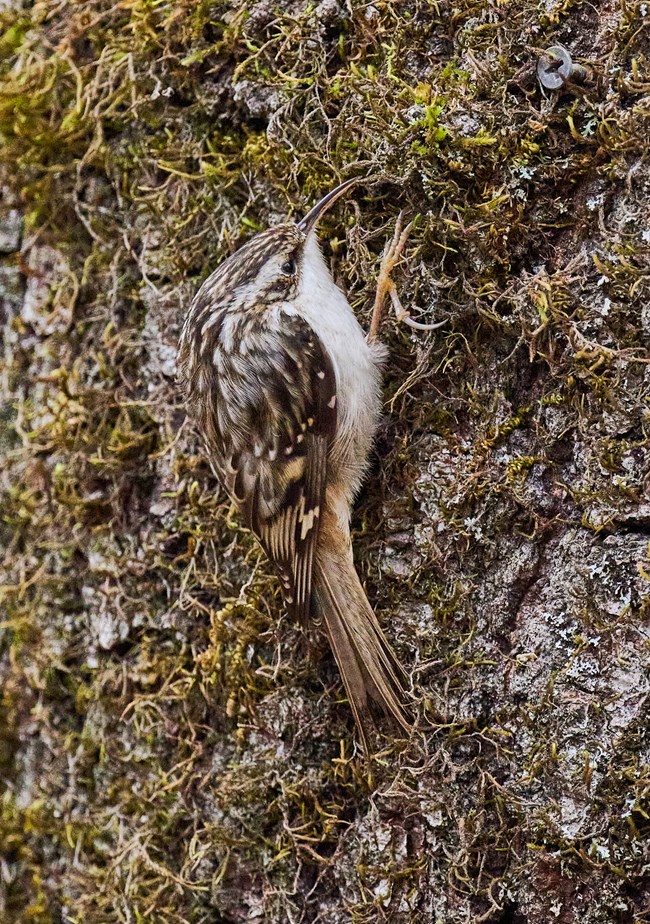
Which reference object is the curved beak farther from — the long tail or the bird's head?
the long tail

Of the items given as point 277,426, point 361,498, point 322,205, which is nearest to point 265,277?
point 322,205

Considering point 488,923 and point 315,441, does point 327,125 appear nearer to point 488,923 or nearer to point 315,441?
point 315,441

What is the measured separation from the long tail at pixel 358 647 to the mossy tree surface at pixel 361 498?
54 mm

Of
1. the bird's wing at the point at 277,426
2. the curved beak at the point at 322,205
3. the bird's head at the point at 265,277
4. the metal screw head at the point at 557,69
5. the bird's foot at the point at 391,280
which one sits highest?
the metal screw head at the point at 557,69

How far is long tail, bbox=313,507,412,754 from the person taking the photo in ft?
6.33

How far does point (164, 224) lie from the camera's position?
2365 mm

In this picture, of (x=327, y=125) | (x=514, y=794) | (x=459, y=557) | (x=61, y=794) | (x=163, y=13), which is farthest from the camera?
(x=61, y=794)

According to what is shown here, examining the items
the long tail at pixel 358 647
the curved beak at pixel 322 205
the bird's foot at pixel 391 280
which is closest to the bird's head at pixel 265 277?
the curved beak at pixel 322 205

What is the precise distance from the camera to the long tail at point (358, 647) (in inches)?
76.0

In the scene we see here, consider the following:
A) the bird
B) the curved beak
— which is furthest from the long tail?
the curved beak

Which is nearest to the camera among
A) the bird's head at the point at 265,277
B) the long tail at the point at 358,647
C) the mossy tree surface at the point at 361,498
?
the mossy tree surface at the point at 361,498

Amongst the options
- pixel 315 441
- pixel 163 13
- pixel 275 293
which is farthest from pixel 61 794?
pixel 163 13

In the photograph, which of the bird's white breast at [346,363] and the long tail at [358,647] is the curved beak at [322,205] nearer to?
the bird's white breast at [346,363]

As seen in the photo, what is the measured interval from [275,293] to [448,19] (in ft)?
2.18
